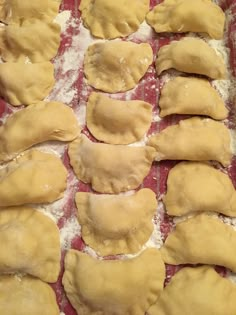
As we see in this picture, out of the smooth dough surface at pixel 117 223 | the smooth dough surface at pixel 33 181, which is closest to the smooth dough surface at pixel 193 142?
the smooth dough surface at pixel 117 223

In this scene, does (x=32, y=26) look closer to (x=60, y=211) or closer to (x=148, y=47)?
(x=148, y=47)

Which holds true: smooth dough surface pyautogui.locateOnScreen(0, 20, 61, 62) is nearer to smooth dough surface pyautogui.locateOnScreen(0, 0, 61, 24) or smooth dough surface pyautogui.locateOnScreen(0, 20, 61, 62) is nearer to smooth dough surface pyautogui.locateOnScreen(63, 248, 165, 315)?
smooth dough surface pyautogui.locateOnScreen(0, 0, 61, 24)

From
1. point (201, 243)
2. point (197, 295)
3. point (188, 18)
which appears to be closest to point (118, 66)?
point (188, 18)

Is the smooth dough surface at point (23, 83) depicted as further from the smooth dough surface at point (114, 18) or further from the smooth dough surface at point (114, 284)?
the smooth dough surface at point (114, 284)

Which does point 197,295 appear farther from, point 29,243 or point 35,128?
point 35,128

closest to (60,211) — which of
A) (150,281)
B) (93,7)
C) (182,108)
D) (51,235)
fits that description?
(51,235)

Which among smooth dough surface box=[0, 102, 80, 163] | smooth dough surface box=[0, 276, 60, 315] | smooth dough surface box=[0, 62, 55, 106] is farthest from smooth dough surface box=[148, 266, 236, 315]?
smooth dough surface box=[0, 62, 55, 106]

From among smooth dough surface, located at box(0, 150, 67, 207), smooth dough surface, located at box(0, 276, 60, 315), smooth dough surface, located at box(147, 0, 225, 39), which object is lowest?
smooth dough surface, located at box(0, 276, 60, 315)
